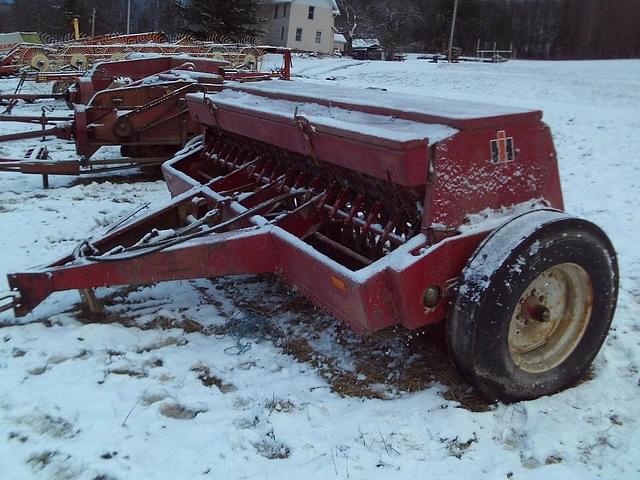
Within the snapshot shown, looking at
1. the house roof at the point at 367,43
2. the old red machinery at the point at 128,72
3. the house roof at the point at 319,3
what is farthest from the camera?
the house roof at the point at 367,43

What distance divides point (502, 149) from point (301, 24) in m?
50.4

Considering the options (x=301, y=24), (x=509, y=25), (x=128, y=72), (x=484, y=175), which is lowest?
(x=484, y=175)

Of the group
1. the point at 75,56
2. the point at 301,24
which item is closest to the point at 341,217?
the point at 75,56

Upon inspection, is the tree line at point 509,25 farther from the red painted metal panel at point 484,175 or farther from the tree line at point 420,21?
the red painted metal panel at point 484,175

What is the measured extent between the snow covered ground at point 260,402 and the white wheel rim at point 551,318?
0.71 feet

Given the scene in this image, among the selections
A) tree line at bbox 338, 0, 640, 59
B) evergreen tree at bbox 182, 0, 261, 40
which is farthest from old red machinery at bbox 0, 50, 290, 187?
tree line at bbox 338, 0, 640, 59

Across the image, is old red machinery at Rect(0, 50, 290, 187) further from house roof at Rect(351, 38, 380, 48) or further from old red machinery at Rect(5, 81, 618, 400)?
house roof at Rect(351, 38, 380, 48)

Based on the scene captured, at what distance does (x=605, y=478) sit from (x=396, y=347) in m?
1.33

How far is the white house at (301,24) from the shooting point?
164 feet

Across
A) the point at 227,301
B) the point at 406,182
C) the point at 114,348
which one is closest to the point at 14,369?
the point at 114,348

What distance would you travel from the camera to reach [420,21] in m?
54.2

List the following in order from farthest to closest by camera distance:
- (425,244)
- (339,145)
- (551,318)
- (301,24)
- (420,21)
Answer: (420,21) < (301,24) < (339,145) < (551,318) < (425,244)

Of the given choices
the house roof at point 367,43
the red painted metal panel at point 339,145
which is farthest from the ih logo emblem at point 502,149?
the house roof at point 367,43

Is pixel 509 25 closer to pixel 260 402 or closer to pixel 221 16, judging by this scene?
pixel 221 16
